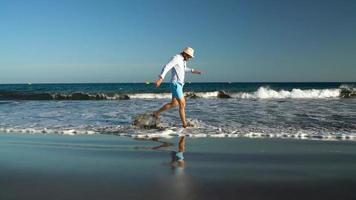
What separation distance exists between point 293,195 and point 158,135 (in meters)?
5.14

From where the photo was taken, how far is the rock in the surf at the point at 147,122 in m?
10.4

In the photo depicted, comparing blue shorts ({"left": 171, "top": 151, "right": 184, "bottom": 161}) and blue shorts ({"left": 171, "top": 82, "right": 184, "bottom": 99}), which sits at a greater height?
blue shorts ({"left": 171, "top": 82, "right": 184, "bottom": 99})

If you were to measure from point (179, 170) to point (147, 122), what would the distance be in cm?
545

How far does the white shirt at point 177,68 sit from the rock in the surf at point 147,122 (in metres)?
1.13

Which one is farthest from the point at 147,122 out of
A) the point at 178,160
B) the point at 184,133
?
the point at 178,160

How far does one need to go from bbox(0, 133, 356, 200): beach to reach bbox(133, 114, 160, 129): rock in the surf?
258cm

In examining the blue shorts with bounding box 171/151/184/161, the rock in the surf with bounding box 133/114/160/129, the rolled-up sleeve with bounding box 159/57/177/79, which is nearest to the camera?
the blue shorts with bounding box 171/151/184/161

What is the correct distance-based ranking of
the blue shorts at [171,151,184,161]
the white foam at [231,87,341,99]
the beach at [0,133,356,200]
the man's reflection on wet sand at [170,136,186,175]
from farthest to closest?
1. the white foam at [231,87,341,99]
2. the blue shorts at [171,151,184,161]
3. the man's reflection on wet sand at [170,136,186,175]
4. the beach at [0,133,356,200]

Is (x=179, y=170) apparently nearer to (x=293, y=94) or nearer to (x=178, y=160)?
(x=178, y=160)

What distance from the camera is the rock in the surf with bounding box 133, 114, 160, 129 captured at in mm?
10406

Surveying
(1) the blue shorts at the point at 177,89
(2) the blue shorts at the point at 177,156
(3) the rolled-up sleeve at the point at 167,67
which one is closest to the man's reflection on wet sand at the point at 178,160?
(2) the blue shorts at the point at 177,156

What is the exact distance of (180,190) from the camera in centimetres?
411

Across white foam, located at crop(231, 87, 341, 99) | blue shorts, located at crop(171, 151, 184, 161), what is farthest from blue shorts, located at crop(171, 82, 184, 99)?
white foam, located at crop(231, 87, 341, 99)

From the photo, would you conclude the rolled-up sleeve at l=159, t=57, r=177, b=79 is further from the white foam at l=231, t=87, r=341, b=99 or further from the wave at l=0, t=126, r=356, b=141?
the white foam at l=231, t=87, r=341, b=99
